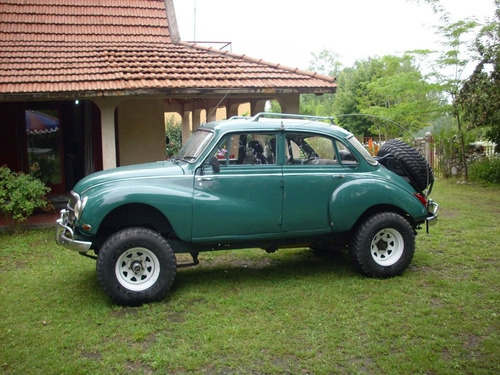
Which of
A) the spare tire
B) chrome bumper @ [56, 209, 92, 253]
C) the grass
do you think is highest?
the spare tire

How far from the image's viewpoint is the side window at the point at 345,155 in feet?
21.3

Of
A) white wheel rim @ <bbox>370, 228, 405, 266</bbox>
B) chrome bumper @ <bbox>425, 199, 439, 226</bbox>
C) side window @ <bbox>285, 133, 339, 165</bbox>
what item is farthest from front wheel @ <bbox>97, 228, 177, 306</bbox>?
chrome bumper @ <bbox>425, 199, 439, 226</bbox>

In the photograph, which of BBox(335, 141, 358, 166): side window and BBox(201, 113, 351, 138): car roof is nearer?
BBox(201, 113, 351, 138): car roof

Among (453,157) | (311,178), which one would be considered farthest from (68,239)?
(453,157)

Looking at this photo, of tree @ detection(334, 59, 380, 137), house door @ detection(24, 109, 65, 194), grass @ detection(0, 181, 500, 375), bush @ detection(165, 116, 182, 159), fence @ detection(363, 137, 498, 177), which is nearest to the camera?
grass @ detection(0, 181, 500, 375)

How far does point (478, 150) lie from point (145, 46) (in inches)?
485

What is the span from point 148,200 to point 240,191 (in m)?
1.08

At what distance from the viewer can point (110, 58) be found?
34.2 feet

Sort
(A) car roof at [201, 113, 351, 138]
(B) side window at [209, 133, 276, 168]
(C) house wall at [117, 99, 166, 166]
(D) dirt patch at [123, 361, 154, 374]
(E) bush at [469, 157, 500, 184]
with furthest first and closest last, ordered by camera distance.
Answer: (E) bush at [469, 157, 500, 184] < (C) house wall at [117, 99, 166, 166] < (A) car roof at [201, 113, 351, 138] < (B) side window at [209, 133, 276, 168] < (D) dirt patch at [123, 361, 154, 374]

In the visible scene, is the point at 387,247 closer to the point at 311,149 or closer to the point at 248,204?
the point at 311,149

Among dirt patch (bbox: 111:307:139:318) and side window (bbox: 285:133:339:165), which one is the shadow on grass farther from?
side window (bbox: 285:133:339:165)

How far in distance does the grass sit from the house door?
452cm

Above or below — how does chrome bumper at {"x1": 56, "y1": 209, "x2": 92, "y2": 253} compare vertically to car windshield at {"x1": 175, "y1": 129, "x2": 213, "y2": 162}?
below

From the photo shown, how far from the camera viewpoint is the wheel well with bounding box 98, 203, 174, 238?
19.1 ft
